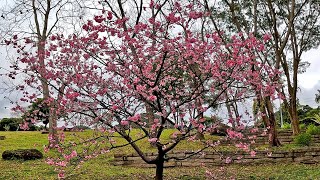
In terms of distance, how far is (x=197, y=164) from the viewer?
12.0 m

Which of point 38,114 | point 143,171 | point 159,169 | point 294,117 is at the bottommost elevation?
point 143,171

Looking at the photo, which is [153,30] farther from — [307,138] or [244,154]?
[307,138]

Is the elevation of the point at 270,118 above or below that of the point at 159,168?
above

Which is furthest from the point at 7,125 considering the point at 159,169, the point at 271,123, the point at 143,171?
the point at 159,169

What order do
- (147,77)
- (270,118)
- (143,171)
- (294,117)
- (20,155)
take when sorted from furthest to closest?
(294,117) < (270,118) < (20,155) < (143,171) < (147,77)

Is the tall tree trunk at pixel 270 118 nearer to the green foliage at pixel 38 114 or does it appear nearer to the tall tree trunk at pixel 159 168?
the tall tree trunk at pixel 159 168

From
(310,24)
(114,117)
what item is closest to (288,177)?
(114,117)

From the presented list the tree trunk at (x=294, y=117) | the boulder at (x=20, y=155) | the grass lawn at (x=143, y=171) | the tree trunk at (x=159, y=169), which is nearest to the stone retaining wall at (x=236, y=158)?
the grass lawn at (x=143, y=171)

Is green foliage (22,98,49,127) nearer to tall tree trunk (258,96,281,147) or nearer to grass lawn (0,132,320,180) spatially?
grass lawn (0,132,320,180)

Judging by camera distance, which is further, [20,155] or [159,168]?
[20,155]

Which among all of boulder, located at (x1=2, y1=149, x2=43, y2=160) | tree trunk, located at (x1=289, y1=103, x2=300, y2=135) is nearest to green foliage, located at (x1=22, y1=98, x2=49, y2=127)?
boulder, located at (x1=2, y1=149, x2=43, y2=160)

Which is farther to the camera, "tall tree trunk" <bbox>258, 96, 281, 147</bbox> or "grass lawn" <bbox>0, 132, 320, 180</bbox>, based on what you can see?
"tall tree trunk" <bbox>258, 96, 281, 147</bbox>

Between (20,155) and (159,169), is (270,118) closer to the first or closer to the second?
(159,169)

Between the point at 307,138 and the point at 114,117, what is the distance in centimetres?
1097
